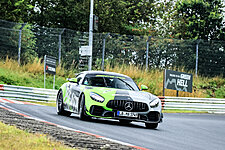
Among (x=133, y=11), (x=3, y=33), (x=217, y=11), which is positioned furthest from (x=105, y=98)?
(x=133, y=11)

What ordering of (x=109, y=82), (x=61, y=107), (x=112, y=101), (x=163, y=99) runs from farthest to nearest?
(x=163, y=99)
(x=61, y=107)
(x=109, y=82)
(x=112, y=101)

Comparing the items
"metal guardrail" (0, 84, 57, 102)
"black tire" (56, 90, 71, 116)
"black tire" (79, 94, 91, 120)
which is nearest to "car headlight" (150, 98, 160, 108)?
"black tire" (79, 94, 91, 120)

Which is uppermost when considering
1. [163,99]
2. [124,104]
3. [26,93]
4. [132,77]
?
[124,104]

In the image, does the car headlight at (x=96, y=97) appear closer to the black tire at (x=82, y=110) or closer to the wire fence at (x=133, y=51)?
the black tire at (x=82, y=110)

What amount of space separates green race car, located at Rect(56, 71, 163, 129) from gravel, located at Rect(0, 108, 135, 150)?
81.8 inches

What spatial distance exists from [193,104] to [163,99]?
2.10m

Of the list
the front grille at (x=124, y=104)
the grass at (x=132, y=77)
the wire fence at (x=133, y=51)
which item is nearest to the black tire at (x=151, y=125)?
the front grille at (x=124, y=104)

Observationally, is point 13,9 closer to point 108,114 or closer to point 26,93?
point 26,93

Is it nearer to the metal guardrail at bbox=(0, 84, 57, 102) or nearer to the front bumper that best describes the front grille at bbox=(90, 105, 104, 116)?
the front bumper

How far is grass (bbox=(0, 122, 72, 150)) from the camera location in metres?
6.83

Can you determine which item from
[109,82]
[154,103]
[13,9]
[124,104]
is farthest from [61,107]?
[13,9]

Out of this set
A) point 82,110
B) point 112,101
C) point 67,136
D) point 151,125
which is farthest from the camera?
point 151,125

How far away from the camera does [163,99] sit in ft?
89.7

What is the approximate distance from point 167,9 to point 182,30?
5921 mm
